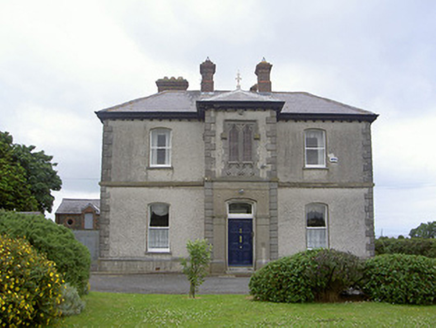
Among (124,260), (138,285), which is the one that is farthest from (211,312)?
(124,260)

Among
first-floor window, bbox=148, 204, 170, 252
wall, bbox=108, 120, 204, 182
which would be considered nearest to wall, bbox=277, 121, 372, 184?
wall, bbox=108, 120, 204, 182

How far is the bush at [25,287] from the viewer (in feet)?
23.0

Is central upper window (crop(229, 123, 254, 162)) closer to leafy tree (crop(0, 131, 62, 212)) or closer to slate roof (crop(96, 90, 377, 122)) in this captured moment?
slate roof (crop(96, 90, 377, 122))

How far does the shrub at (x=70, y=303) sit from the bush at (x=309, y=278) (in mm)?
4182

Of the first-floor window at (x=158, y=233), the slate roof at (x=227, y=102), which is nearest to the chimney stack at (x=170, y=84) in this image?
the slate roof at (x=227, y=102)

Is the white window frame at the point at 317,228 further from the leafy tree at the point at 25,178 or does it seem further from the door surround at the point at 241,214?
the leafy tree at the point at 25,178

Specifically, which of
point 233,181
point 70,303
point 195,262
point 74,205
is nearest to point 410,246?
point 233,181

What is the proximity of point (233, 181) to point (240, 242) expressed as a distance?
2.61m

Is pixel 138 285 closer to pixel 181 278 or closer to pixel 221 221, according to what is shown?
pixel 181 278

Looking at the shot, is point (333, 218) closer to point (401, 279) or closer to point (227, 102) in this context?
point (227, 102)

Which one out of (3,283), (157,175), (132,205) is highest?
(157,175)

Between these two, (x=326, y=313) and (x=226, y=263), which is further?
(x=226, y=263)

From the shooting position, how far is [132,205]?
65.8ft

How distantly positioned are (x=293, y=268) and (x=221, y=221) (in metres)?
8.31
